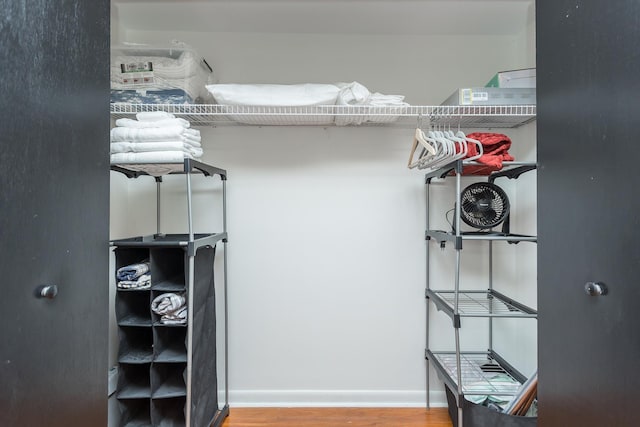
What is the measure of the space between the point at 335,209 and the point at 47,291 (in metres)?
1.56

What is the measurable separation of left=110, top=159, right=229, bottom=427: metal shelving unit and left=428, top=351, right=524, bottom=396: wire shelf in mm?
1314

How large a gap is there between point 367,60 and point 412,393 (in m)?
2.10

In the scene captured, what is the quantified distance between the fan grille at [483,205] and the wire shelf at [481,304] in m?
0.46

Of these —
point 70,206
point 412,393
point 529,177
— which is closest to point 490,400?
point 412,393

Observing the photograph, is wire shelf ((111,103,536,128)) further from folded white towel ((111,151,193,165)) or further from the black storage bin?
the black storage bin

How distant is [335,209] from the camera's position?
2.09 metres

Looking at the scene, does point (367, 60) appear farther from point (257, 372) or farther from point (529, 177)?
point (257, 372)

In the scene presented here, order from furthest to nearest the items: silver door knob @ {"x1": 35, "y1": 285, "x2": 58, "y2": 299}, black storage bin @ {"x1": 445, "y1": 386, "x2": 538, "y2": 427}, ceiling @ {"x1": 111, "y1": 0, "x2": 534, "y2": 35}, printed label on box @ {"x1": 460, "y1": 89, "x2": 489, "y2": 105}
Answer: ceiling @ {"x1": 111, "y1": 0, "x2": 534, "y2": 35}, printed label on box @ {"x1": 460, "y1": 89, "x2": 489, "y2": 105}, black storage bin @ {"x1": 445, "y1": 386, "x2": 538, "y2": 427}, silver door knob @ {"x1": 35, "y1": 285, "x2": 58, "y2": 299}

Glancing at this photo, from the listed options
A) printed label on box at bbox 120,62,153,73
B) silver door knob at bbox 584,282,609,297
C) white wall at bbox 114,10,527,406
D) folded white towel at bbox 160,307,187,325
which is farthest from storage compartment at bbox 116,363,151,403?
silver door knob at bbox 584,282,609,297

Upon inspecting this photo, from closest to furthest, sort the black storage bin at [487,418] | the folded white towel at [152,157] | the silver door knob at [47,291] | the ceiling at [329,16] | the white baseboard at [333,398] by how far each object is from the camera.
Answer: the silver door knob at [47,291]
the black storage bin at [487,418]
the folded white towel at [152,157]
the ceiling at [329,16]
the white baseboard at [333,398]

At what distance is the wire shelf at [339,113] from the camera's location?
5.54 feet

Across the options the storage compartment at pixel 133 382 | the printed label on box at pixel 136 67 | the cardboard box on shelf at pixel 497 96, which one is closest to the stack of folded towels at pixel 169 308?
the storage compartment at pixel 133 382

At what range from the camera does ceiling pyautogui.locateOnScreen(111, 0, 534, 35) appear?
1.80m

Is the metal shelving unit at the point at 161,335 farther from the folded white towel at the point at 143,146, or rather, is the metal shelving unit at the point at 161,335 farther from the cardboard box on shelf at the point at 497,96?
the cardboard box on shelf at the point at 497,96
